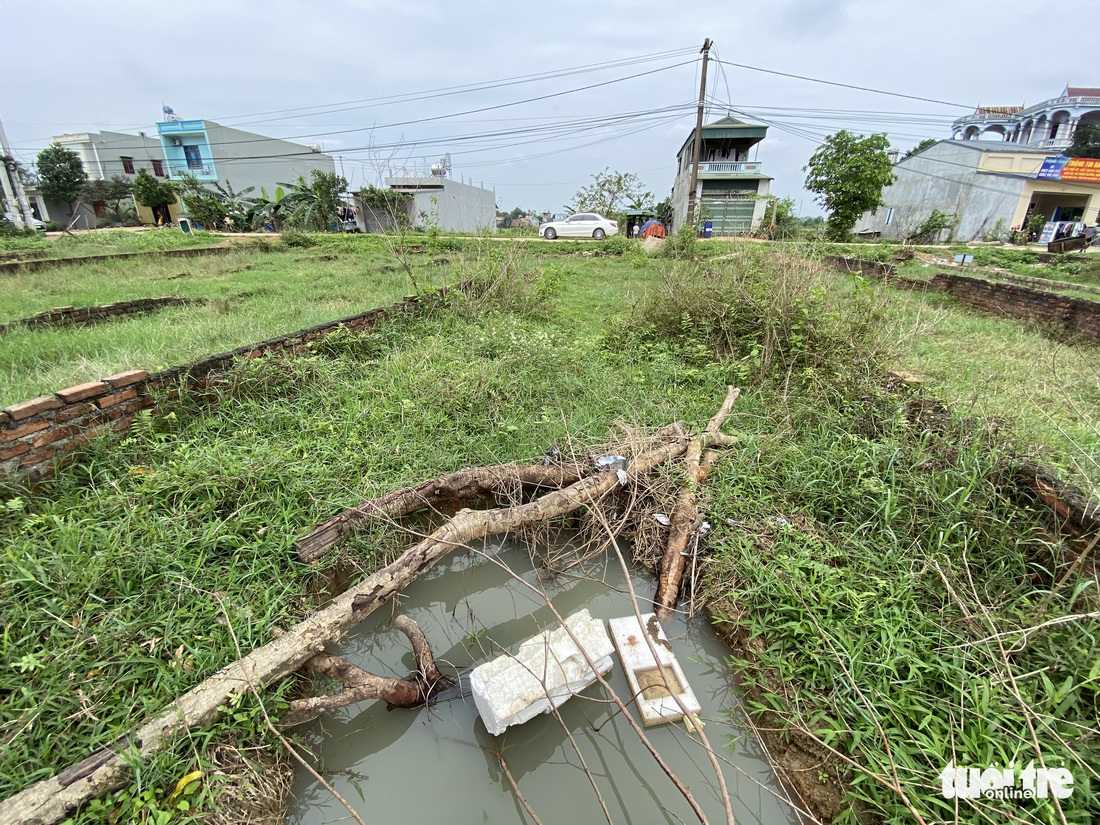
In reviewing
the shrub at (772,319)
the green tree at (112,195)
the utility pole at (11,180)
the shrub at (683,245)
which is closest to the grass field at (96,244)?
the utility pole at (11,180)

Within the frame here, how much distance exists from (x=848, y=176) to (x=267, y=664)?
2354 centimetres

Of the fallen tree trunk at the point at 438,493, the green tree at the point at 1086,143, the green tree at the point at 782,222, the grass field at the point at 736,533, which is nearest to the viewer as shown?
the grass field at the point at 736,533

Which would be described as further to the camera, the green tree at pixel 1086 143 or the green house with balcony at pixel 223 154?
the green tree at pixel 1086 143

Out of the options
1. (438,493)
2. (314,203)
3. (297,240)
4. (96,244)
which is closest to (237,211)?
(314,203)

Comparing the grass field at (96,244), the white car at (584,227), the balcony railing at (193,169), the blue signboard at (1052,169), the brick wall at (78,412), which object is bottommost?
the brick wall at (78,412)

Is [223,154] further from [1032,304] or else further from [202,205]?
[1032,304]

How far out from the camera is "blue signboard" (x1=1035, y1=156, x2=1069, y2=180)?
2041 centimetres

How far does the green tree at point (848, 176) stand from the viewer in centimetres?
1812

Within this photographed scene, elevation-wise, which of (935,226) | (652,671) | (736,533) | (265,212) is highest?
(265,212)

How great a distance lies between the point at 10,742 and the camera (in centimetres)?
155

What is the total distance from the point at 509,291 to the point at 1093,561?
6.37 m

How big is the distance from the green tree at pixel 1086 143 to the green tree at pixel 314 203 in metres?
43.0

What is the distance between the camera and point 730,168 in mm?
26172

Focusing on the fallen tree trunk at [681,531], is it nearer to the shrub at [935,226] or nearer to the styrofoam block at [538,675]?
the styrofoam block at [538,675]
